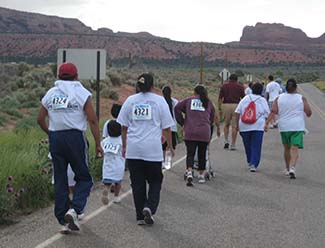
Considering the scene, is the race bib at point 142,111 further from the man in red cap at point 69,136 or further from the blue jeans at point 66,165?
the blue jeans at point 66,165

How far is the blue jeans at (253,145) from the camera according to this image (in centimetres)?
1427

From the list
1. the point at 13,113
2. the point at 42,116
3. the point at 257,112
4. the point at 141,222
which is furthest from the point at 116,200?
the point at 13,113

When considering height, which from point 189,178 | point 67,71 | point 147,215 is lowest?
point 189,178

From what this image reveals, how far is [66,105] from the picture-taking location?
26.4ft

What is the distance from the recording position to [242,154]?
694 inches

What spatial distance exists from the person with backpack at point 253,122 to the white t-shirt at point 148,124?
581 centimetres

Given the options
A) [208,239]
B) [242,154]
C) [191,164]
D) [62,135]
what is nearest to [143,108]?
[62,135]

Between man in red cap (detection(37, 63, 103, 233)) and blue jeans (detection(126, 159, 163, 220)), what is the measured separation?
2.42 ft

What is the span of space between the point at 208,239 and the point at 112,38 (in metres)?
121

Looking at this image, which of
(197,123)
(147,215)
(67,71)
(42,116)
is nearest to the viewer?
(67,71)

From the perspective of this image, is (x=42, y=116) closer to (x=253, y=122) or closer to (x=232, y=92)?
(x=253, y=122)

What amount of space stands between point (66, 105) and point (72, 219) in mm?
1363

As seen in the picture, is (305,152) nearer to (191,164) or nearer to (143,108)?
(191,164)

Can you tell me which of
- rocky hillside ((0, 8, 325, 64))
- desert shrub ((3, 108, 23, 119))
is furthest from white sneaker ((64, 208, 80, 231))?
rocky hillside ((0, 8, 325, 64))
